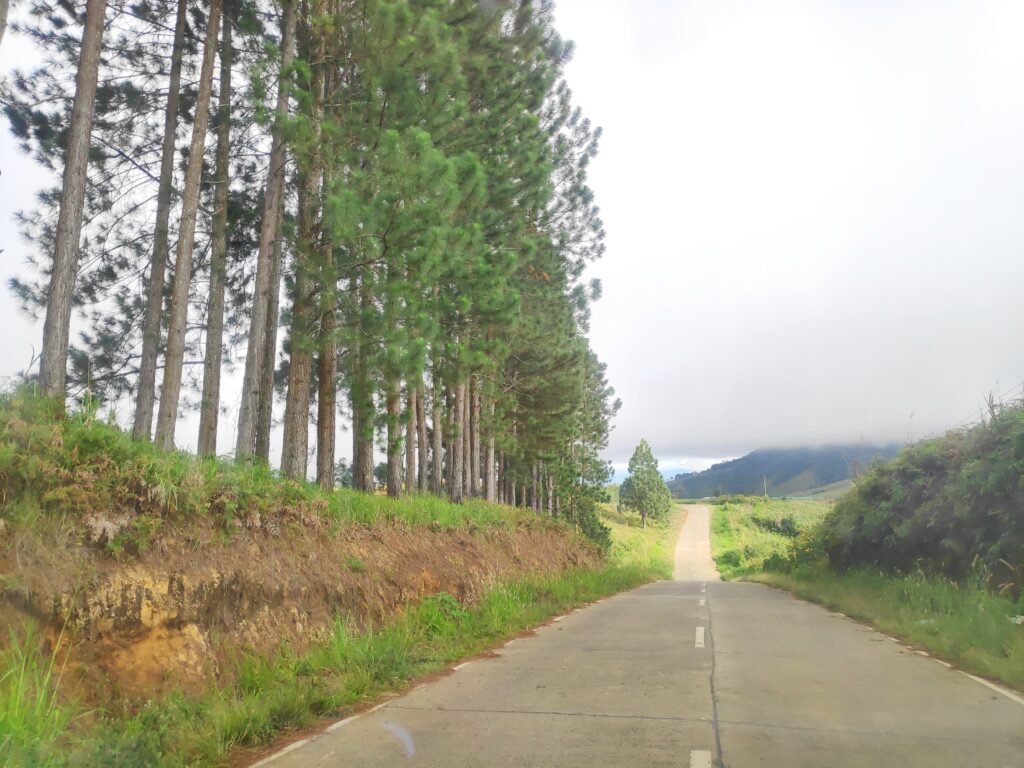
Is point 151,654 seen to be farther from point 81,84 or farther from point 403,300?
point 81,84

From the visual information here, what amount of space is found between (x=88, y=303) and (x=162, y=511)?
11.4m

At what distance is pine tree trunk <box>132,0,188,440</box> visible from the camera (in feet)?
48.6

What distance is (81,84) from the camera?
11211mm

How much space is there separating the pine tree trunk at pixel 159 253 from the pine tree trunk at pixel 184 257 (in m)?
1.37

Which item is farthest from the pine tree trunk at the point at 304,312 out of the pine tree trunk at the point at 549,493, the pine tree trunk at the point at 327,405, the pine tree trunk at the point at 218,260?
the pine tree trunk at the point at 549,493

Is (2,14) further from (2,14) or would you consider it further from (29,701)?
(29,701)

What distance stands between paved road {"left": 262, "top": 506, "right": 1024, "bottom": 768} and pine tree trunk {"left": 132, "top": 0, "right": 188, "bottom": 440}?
994cm

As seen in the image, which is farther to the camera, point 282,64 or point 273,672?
point 282,64

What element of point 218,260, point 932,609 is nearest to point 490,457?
point 218,260

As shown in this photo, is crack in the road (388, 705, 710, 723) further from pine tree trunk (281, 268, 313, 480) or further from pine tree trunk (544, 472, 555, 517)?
pine tree trunk (544, 472, 555, 517)

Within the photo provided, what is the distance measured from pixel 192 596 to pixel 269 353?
801 centimetres

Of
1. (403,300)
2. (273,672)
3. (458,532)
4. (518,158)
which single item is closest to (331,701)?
(273,672)

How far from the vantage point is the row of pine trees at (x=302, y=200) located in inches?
467

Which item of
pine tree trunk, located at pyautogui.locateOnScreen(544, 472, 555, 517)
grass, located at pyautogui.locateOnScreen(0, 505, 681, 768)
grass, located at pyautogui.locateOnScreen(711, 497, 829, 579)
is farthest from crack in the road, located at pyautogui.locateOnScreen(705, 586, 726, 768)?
grass, located at pyautogui.locateOnScreen(711, 497, 829, 579)
